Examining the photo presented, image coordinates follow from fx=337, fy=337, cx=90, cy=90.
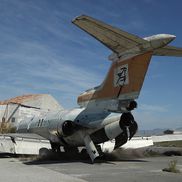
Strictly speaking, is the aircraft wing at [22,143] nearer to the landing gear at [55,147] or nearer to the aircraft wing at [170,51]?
the landing gear at [55,147]

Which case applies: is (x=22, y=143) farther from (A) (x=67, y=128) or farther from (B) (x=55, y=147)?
(A) (x=67, y=128)

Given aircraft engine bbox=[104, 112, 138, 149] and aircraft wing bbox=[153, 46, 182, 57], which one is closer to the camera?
aircraft engine bbox=[104, 112, 138, 149]

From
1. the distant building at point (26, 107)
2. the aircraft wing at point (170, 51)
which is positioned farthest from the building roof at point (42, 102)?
the aircraft wing at point (170, 51)

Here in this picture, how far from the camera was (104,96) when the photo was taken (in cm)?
1538

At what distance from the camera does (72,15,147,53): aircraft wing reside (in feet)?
40.0

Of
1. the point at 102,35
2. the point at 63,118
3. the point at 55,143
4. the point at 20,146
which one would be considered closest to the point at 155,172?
the point at 102,35

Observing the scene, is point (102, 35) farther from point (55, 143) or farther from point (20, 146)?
point (20, 146)

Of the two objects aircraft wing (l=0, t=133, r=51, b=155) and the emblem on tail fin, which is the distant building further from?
the emblem on tail fin

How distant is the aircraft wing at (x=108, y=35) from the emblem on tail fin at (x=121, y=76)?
0.78m

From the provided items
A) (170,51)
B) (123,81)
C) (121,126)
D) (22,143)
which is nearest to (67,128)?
(121,126)

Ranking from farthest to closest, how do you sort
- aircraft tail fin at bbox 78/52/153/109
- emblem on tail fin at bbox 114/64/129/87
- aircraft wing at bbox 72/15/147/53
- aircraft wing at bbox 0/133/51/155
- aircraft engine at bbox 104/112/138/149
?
1. aircraft wing at bbox 0/133/51/155
2. emblem on tail fin at bbox 114/64/129/87
3. aircraft engine at bbox 104/112/138/149
4. aircraft tail fin at bbox 78/52/153/109
5. aircraft wing at bbox 72/15/147/53

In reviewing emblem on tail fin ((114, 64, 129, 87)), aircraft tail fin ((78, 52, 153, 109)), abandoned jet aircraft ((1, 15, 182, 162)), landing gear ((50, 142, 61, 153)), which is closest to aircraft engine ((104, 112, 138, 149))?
abandoned jet aircraft ((1, 15, 182, 162))

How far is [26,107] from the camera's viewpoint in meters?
27.2

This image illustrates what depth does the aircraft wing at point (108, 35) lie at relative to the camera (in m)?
12.2
